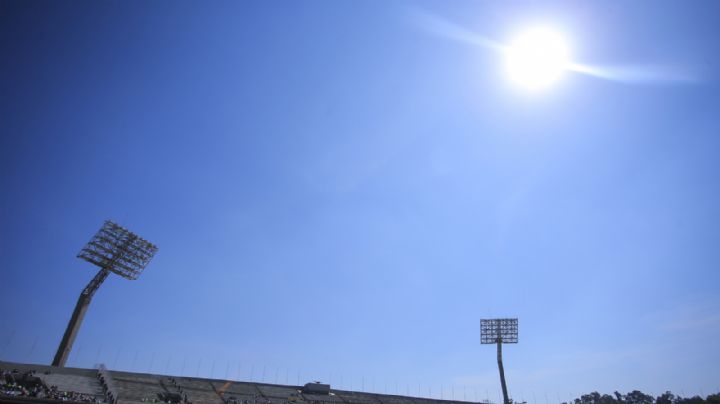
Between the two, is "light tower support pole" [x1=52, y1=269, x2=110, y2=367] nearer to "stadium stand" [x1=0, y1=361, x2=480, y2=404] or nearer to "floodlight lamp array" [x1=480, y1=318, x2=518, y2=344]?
"stadium stand" [x1=0, y1=361, x2=480, y2=404]

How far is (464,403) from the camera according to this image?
68250 millimetres

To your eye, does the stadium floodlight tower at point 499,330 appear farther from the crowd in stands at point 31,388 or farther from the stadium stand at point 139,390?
the crowd in stands at point 31,388

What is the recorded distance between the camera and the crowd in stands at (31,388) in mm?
33281

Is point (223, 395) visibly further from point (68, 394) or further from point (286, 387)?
point (68, 394)

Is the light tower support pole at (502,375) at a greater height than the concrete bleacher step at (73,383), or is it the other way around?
the light tower support pole at (502,375)

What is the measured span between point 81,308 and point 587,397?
180385mm

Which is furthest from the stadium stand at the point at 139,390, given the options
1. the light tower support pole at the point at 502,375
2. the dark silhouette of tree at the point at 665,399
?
the dark silhouette of tree at the point at 665,399

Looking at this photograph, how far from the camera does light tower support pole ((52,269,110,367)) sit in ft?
137

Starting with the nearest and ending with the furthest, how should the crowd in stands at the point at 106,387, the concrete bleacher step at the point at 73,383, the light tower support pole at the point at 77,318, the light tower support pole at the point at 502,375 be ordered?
the concrete bleacher step at the point at 73,383 → the crowd in stands at the point at 106,387 → the light tower support pole at the point at 77,318 → the light tower support pole at the point at 502,375

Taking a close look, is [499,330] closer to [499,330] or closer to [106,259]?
[499,330]

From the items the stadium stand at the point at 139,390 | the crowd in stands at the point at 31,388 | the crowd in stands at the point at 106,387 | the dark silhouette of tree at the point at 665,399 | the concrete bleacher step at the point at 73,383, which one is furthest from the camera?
the dark silhouette of tree at the point at 665,399

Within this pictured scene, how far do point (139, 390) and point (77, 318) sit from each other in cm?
1105

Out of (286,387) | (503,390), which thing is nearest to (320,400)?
(286,387)

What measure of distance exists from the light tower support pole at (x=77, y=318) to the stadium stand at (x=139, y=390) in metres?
1.48
